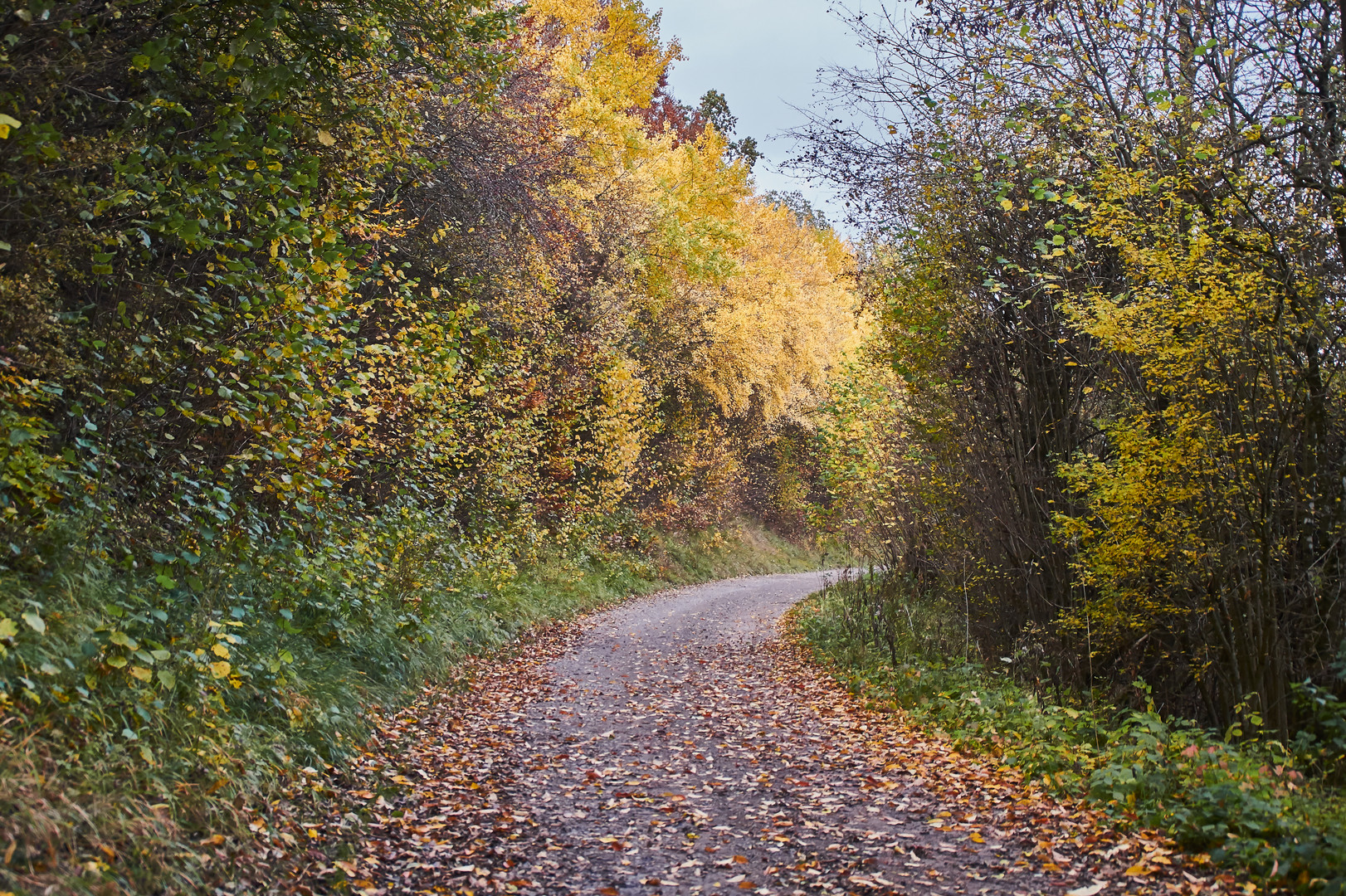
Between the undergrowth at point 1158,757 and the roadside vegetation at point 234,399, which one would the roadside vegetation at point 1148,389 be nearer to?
the undergrowth at point 1158,757


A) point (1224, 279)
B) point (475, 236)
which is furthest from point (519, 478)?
point (1224, 279)

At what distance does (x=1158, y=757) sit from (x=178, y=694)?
6.05m

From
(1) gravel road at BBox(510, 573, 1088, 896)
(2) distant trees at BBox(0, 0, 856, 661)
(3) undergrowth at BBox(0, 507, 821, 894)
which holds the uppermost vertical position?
(2) distant trees at BBox(0, 0, 856, 661)

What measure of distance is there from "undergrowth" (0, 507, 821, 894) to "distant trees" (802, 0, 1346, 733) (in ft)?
20.2

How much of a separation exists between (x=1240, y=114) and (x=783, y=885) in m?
6.94

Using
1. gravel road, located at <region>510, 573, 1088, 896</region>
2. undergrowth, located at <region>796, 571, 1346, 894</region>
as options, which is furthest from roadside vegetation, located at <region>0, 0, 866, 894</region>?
undergrowth, located at <region>796, 571, 1346, 894</region>

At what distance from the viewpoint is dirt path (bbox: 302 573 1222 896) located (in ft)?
15.4

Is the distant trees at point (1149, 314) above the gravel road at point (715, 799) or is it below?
above

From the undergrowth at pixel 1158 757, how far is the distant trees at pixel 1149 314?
48 cm

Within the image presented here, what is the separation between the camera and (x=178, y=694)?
4812mm

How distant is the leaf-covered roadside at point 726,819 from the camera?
468cm

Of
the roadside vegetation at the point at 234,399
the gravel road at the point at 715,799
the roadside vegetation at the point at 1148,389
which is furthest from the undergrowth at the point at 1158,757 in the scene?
the roadside vegetation at the point at 234,399

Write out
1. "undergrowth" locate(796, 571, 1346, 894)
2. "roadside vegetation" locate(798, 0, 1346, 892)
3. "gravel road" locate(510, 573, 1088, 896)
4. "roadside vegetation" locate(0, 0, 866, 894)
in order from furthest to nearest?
"roadside vegetation" locate(798, 0, 1346, 892) → "gravel road" locate(510, 573, 1088, 896) → "undergrowth" locate(796, 571, 1346, 894) → "roadside vegetation" locate(0, 0, 866, 894)

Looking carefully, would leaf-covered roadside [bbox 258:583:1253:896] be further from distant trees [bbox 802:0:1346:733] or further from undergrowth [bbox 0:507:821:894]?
distant trees [bbox 802:0:1346:733]
